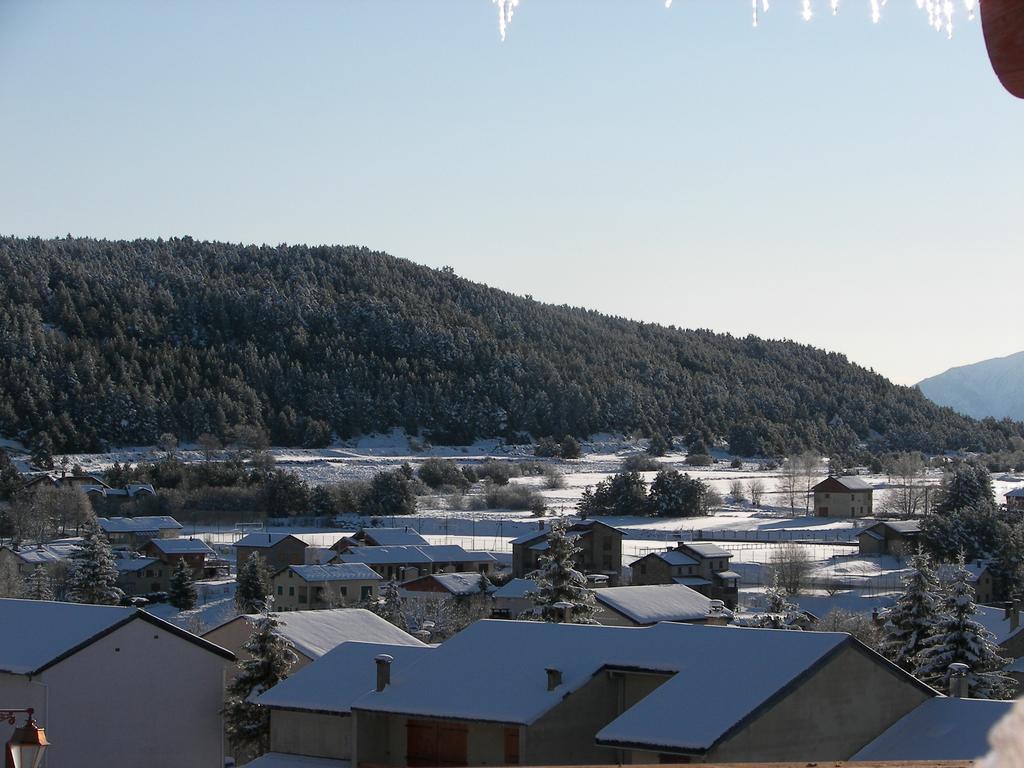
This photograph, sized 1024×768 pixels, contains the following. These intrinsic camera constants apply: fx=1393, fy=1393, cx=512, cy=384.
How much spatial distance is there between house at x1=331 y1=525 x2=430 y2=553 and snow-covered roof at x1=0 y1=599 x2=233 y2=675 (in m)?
35.1

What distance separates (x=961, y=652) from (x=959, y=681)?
7.15 ft

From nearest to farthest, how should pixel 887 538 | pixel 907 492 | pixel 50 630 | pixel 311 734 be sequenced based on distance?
pixel 311 734, pixel 50 630, pixel 887 538, pixel 907 492

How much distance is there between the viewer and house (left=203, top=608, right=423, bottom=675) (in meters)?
27.4

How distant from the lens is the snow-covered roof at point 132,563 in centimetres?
5631

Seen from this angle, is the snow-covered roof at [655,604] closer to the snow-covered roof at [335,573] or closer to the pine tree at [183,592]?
the snow-covered roof at [335,573]

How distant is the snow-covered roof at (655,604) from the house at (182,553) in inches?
1045

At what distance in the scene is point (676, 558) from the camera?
5353 centimetres

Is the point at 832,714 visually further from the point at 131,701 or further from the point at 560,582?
the point at 560,582

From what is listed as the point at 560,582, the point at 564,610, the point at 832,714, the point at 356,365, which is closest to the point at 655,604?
the point at 560,582

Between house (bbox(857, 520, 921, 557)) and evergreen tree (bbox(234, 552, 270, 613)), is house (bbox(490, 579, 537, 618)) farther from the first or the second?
house (bbox(857, 520, 921, 557))

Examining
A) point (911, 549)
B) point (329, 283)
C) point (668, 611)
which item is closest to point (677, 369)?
point (329, 283)

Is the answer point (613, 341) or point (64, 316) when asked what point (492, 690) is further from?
point (613, 341)

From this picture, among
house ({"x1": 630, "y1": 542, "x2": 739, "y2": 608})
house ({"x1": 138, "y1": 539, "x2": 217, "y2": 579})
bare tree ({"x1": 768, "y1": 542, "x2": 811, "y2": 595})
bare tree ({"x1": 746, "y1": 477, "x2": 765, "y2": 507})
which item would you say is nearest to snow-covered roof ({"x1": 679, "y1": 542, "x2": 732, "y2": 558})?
house ({"x1": 630, "y1": 542, "x2": 739, "y2": 608})

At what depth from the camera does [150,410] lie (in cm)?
11950
